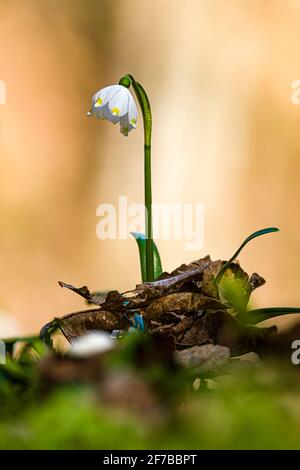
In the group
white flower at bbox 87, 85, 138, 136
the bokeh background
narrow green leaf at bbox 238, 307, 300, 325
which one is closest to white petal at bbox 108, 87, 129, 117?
white flower at bbox 87, 85, 138, 136

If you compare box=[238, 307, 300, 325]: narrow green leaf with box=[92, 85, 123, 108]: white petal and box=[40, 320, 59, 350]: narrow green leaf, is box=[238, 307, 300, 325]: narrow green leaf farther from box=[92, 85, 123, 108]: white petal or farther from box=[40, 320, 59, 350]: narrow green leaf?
box=[92, 85, 123, 108]: white petal

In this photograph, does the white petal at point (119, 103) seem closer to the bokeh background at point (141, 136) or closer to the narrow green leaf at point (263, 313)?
the narrow green leaf at point (263, 313)

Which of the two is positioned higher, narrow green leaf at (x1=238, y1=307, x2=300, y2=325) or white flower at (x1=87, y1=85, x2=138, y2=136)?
white flower at (x1=87, y1=85, x2=138, y2=136)

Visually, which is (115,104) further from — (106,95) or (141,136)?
(141,136)

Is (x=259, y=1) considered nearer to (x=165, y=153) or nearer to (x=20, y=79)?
(x=165, y=153)

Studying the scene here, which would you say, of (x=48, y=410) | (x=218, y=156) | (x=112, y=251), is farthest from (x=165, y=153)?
(x=48, y=410)

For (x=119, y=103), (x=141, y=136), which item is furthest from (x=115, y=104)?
(x=141, y=136)
